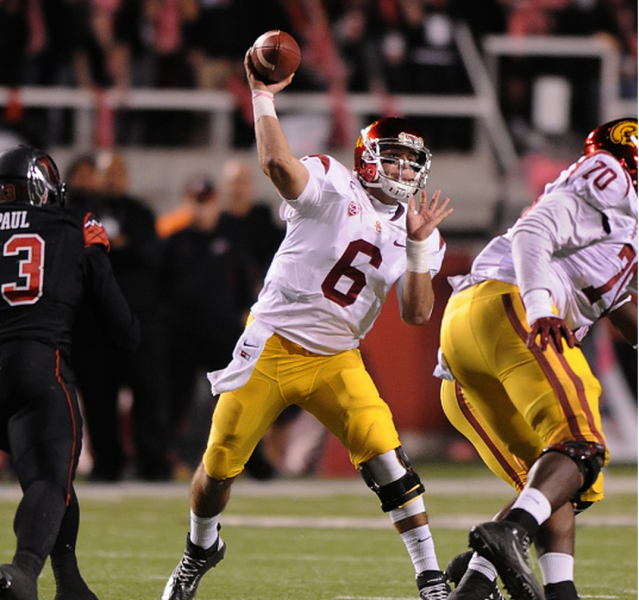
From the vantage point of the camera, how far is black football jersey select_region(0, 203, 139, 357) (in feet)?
14.0

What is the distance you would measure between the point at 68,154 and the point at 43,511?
305 inches

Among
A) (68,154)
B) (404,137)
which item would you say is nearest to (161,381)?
(68,154)

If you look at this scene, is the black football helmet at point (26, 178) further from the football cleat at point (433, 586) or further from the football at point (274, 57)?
the football cleat at point (433, 586)

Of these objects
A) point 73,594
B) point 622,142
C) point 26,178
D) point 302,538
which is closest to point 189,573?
point 73,594

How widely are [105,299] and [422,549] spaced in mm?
1369

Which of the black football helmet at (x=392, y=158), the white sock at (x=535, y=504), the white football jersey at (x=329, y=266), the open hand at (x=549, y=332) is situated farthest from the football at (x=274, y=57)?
the white sock at (x=535, y=504)

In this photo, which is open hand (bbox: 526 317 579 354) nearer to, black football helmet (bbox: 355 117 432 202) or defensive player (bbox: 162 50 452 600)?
defensive player (bbox: 162 50 452 600)

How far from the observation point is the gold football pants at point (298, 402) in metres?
4.71

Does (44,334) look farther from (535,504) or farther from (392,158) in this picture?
(535,504)

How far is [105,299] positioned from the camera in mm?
4387

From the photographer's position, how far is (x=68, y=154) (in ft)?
37.5

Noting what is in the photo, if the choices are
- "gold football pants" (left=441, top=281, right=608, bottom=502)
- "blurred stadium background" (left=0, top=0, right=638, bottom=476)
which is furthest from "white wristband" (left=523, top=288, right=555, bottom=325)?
"blurred stadium background" (left=0, top=0, right=638, bottom=476)

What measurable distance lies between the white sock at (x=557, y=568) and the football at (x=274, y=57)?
182 cm

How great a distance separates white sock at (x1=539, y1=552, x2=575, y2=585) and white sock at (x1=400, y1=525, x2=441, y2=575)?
0.56 m
